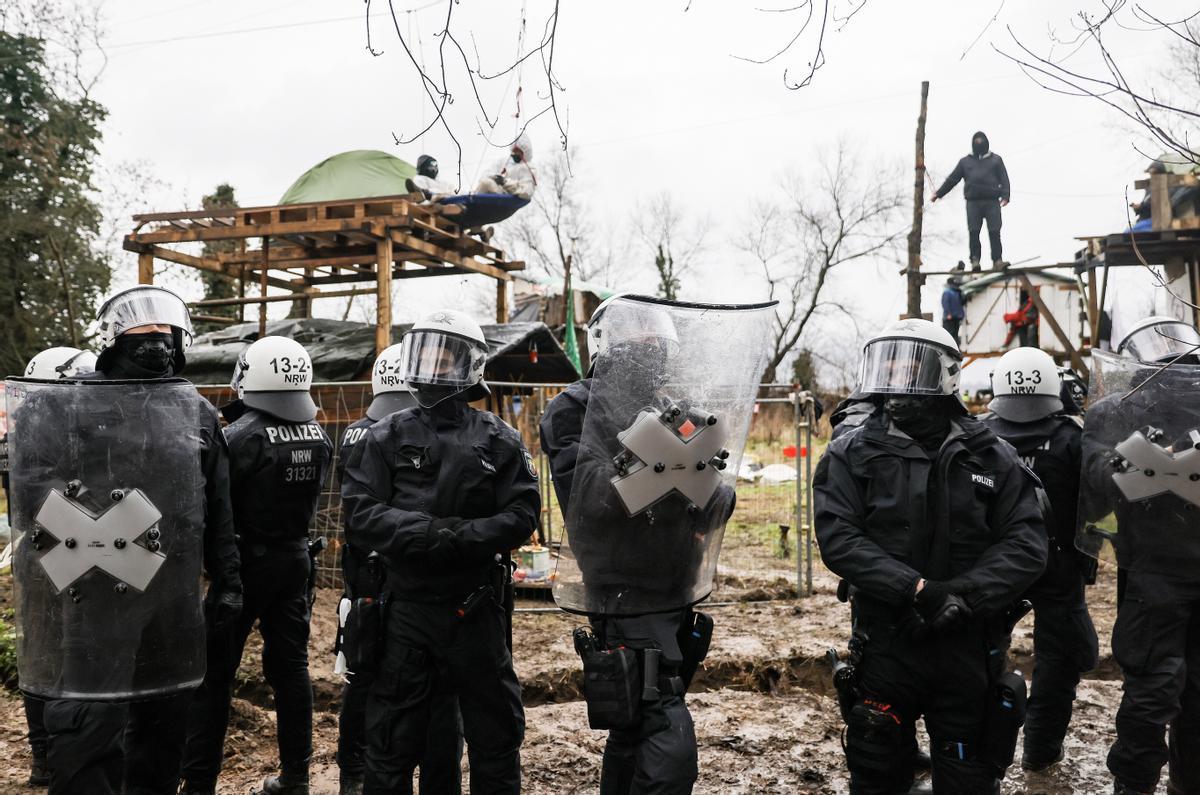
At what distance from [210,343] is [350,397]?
4.74 meters

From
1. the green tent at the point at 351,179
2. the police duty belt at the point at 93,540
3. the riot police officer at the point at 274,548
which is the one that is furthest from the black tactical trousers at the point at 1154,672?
the green tent at the point at 351,179

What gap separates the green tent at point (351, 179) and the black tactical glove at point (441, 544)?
9.30 m

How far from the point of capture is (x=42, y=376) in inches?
212

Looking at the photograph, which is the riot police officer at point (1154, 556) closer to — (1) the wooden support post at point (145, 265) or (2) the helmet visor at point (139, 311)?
(2) the helmet visor at point (139, 311)

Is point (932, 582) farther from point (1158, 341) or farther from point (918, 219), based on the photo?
point (918, 219)

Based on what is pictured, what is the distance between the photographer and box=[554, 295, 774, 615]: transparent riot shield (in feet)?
12.6

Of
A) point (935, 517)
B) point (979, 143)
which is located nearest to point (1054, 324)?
point (979, 143)

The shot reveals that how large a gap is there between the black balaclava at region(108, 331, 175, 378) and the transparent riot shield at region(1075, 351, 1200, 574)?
168 inches

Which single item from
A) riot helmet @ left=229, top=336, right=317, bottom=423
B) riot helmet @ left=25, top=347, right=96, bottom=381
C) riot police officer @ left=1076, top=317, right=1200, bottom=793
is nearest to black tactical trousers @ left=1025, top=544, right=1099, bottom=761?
riot police officer @ left=1076, top=317, right=1200, bottom=793

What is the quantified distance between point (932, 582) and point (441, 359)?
2182 mm

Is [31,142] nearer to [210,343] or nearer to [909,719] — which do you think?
[210,343]

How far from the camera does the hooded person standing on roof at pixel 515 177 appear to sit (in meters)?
10.5

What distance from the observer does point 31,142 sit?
1912 cm

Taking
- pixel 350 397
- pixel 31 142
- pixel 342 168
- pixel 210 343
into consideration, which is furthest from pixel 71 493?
pixel 31 142
